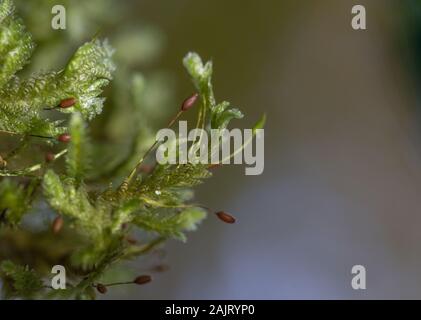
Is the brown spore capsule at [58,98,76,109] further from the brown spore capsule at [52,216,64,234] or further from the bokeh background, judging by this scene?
the bokeh background

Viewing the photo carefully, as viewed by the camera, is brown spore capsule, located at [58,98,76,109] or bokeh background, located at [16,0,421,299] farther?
bokeh background, located at [16,0,421,299]

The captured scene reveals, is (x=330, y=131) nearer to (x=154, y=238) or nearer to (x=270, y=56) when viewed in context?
(x=270, y=56)

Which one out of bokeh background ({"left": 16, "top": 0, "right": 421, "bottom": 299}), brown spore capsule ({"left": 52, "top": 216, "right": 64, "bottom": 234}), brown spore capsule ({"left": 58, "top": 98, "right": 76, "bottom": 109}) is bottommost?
brown spore capsule ({"left": 52, "top": 216, "right": 64, "bottom": 234})

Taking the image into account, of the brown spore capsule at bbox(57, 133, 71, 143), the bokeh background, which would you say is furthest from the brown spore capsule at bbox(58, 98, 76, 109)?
the bokeh background

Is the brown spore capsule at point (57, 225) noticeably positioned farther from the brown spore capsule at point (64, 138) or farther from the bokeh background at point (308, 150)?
the bokeh background at point (308, 150)

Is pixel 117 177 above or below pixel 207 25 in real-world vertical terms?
below

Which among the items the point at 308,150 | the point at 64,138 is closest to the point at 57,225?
the point at 64,138

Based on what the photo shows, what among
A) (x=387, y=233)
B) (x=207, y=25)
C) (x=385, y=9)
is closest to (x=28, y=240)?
(x=207, y=25)

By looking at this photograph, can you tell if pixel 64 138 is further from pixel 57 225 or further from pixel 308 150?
pixel 308 150
